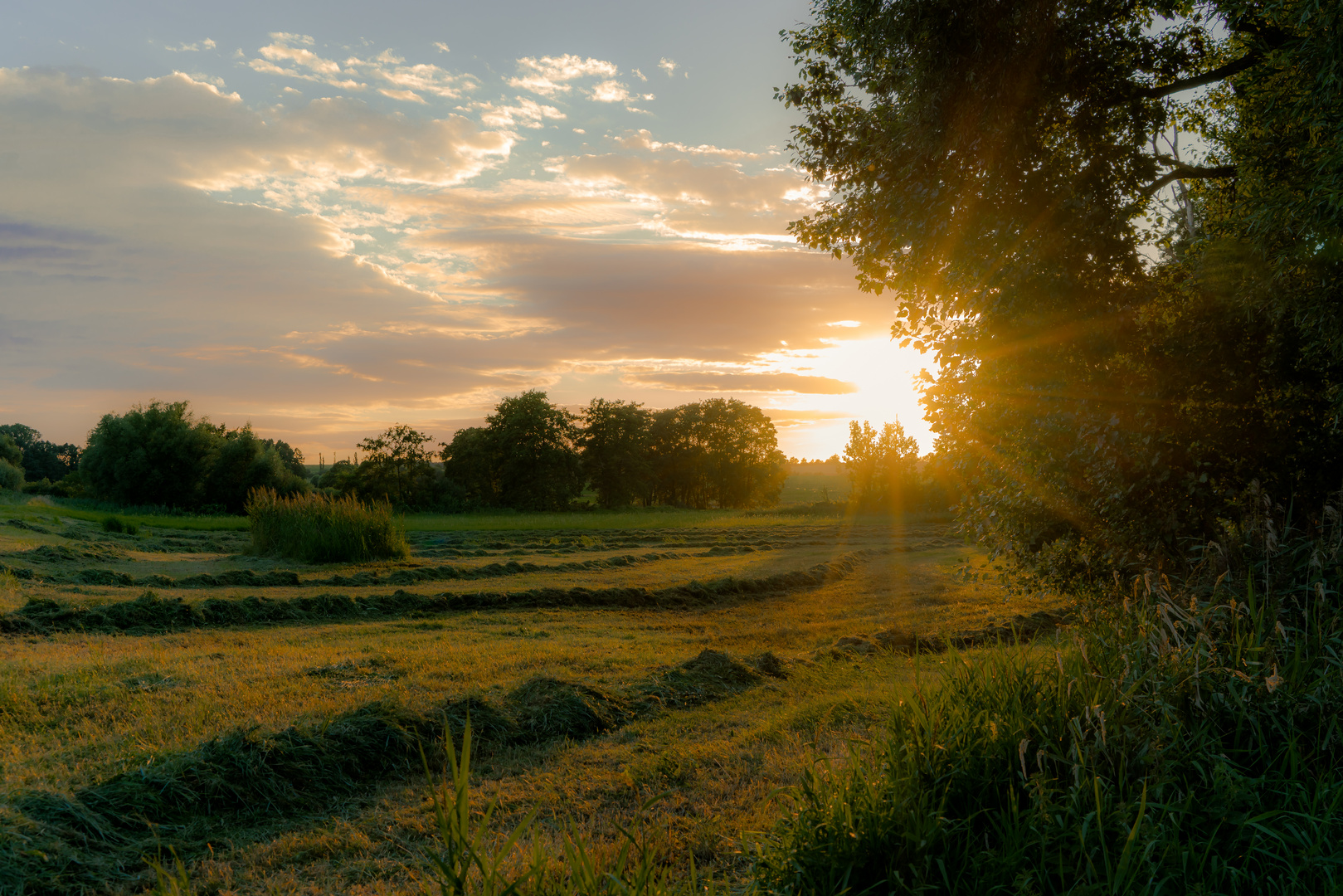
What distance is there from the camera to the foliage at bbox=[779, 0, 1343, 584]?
5859 mm

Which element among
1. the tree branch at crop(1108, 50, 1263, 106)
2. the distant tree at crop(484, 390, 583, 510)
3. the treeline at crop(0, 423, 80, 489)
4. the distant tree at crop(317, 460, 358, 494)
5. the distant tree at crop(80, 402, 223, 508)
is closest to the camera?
the tree branch at crop(1108, 50, 1263, 106)

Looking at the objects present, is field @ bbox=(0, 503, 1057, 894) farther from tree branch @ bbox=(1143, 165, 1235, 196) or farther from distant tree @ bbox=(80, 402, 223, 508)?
distant tree @ bbox=(80, 402, 223, 508)

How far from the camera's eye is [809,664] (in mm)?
8344

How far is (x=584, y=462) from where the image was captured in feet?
209

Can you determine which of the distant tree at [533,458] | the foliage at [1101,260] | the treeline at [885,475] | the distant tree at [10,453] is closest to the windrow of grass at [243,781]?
the foliage at [1101,260]

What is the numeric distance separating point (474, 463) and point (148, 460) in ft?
69.1

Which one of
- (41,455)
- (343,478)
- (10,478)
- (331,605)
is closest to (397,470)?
(343,478)

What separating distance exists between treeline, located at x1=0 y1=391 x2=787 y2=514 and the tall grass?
19.3 meters

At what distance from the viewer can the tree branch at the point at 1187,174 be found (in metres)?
7.51

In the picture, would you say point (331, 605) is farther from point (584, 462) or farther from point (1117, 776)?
point (584, 462)

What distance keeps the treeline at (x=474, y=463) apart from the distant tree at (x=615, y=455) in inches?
4.1

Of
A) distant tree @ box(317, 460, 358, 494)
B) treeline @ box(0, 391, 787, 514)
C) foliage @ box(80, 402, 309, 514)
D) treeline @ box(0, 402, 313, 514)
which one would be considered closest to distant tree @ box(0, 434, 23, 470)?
treeline @ box(0, 391, 787, 514)

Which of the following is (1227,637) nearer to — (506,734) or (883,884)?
(883,884)

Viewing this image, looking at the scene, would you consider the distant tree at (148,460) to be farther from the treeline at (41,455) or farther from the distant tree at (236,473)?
the treeline at (41,455)
